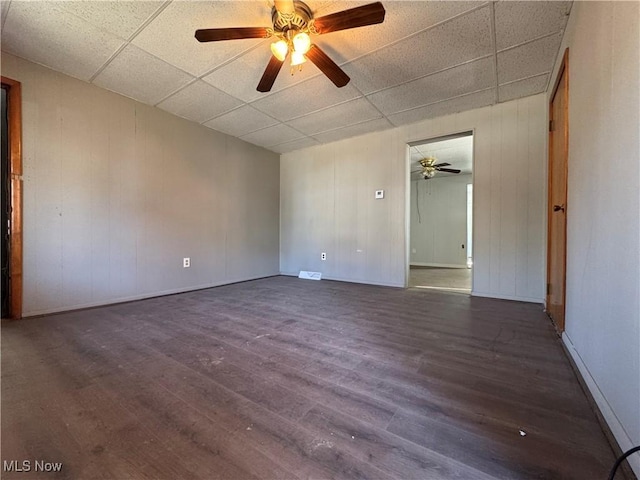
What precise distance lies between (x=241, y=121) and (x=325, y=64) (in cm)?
201

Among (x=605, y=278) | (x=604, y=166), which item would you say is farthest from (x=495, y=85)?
(x=605, y=278)

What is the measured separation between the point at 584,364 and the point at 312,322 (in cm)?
183

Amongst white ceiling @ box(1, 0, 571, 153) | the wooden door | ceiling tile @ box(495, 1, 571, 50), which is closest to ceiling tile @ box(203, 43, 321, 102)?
white ceiling @ box(1, 0, 571, 153)

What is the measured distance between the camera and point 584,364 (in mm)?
1399

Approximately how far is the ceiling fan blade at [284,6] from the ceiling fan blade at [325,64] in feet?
1.10

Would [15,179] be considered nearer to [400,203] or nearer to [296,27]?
[296,27]

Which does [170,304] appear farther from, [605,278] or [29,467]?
[605,278]

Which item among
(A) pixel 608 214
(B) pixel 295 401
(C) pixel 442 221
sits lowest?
(B) pixel 295 401

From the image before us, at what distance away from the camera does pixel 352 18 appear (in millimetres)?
1678

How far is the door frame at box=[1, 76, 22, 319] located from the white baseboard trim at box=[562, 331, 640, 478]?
4.17m

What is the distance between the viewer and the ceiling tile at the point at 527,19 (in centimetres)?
182

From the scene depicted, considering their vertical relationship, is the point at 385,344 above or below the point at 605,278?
below

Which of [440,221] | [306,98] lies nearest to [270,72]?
[306,98]

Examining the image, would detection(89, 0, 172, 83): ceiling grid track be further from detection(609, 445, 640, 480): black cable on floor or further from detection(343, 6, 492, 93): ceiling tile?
detection(609, 445, 640, 480): black cable on floor
